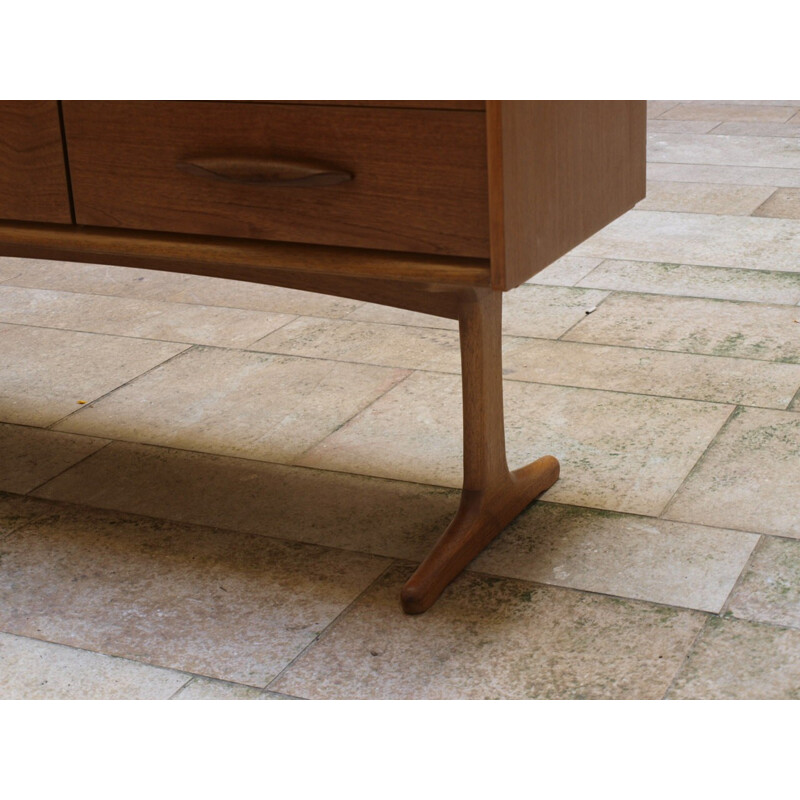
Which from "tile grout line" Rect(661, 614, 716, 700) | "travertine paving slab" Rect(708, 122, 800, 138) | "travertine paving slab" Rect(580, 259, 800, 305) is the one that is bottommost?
"tile grout line" Rect(661, 614, 716, 700)

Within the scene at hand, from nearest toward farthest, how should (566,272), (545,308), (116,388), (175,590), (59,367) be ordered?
1. (175,590)
2. (116,388)
3. (59,367)
4. (545,308)
5. (566,272)

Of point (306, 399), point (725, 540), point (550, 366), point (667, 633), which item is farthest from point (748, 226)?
point (667, 633)

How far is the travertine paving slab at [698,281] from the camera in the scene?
362cm

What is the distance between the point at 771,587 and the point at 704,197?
2982mm

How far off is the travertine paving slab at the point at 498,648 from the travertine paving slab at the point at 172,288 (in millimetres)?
1716

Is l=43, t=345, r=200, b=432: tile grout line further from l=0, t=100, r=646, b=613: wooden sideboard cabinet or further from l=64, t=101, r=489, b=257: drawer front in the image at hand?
l=64, t=101, r=489, b=257: drawer front

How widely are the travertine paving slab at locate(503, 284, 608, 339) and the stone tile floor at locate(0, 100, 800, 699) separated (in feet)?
0.05

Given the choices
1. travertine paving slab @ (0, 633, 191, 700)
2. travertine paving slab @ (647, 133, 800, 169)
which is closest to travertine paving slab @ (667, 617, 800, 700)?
travertine paving slab @ (0, 633, 191, 700)

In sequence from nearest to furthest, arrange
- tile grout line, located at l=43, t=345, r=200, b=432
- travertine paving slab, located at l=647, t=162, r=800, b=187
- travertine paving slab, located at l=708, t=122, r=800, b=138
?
tile grout line, located at l=43, t=345, r=200, b=432 < travertine paving slab, located at l=647, t=162, r=800, b=187 < travertine paving slab, located at l=708, t=122, r=800, b=138

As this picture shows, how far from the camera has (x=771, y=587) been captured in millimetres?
2062

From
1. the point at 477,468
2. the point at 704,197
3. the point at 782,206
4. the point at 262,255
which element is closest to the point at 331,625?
the point at 477,468

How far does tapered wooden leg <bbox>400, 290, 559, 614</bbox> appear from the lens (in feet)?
6.91

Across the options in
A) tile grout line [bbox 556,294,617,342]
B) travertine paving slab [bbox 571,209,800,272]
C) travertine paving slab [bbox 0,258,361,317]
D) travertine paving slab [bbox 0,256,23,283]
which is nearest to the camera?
tile grout line [bbox 556,294,617,342]

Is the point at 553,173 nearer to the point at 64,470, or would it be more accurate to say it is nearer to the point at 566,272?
the point at 64,470
